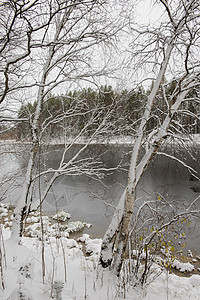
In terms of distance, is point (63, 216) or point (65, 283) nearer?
point (65, 283)

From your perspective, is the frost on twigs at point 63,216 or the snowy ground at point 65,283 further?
the frost on twigs at point 63,216

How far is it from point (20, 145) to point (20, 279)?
350 cm

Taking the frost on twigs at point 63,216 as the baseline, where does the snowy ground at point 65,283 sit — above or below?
above

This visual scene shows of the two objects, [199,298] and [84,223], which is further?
[84,223]

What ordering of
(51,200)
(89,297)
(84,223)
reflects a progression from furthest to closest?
(51,200), (84,223), (89,297)

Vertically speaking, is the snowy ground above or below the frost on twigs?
above

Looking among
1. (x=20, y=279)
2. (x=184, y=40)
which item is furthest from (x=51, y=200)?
(x=184, y=40)

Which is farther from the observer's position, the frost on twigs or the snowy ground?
the frost on twigs

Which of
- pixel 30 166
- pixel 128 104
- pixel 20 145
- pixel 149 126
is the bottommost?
pixel 30 166

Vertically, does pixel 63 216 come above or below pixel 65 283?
below

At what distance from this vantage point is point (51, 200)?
11.4 m

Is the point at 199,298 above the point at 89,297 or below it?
below

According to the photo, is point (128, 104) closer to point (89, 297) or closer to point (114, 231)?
point (114, 231)

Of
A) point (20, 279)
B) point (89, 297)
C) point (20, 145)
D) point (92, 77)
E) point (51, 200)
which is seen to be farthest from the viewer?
point (51, 200)
